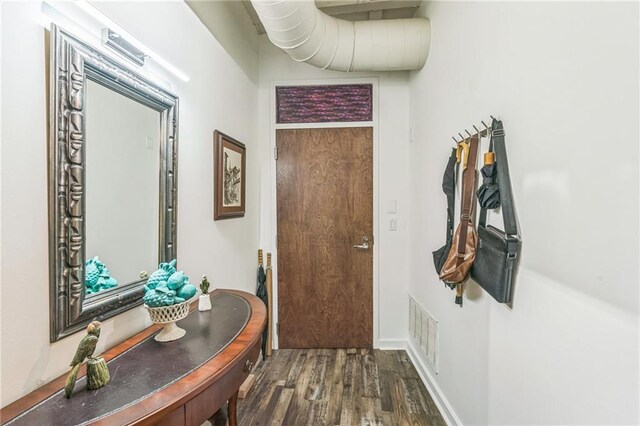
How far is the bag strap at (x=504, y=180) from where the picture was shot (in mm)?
1125

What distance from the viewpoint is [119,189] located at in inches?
43.3

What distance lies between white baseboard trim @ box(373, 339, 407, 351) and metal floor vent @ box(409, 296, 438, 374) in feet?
0.50

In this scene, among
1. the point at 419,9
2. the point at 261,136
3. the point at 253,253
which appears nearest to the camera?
the point at 419,9

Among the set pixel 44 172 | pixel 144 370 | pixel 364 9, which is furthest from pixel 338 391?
pixel 364 9

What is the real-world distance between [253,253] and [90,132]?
5.71ft

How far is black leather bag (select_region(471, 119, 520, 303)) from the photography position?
1.12 m

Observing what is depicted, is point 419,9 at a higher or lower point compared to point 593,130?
higher

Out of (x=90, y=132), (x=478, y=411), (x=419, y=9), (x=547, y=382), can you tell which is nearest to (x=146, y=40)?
(x=90, y=132)

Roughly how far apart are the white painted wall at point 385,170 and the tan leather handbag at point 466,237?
4.04 feet

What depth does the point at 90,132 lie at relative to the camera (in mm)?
951

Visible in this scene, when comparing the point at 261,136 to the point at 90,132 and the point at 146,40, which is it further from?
the point at 90,132

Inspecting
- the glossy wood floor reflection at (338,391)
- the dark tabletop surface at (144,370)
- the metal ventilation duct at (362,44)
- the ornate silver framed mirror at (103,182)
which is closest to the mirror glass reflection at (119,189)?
the ornate silver framed mirror at (103,182)

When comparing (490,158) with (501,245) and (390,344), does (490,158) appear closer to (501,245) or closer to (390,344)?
(501,245)

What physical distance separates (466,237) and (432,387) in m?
1.29
